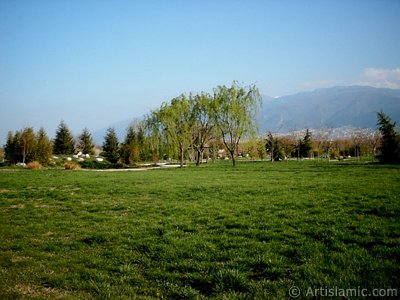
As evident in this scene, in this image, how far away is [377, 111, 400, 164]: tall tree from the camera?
48.9 meters

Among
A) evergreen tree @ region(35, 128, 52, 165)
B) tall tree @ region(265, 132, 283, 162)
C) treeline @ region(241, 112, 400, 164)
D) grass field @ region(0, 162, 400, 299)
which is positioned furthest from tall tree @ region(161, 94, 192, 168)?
grass field @ region(0, 162, 400, 299)

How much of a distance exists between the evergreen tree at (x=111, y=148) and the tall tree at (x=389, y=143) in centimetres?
5428

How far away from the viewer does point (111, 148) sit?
67.4 m

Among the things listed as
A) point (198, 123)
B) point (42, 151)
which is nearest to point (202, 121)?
point (198, 123)

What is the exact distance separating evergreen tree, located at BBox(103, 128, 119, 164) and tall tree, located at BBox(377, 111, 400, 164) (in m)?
54.3

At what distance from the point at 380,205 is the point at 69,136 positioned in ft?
269

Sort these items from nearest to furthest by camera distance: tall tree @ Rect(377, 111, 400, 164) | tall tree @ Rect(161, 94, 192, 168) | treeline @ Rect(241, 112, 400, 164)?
tall tree @ Rect(377, 111, 400, 164) < treeline @ Rect(241, 112, 400, 164) < tall tree @ Rect(161, 94, 192, 168)

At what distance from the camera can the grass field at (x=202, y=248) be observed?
18.9ft

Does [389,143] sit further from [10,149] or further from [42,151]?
[10,149]

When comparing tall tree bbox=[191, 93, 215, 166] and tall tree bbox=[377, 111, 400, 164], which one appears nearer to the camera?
tall tree bbox=[377, 111, 400, 164]

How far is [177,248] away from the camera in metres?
7.93

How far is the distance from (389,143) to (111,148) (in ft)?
191

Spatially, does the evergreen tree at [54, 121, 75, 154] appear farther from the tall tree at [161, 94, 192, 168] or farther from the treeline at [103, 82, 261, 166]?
the tall tree at [161, 94, 192, 168]

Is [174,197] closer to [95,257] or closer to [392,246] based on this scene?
[95,257]
